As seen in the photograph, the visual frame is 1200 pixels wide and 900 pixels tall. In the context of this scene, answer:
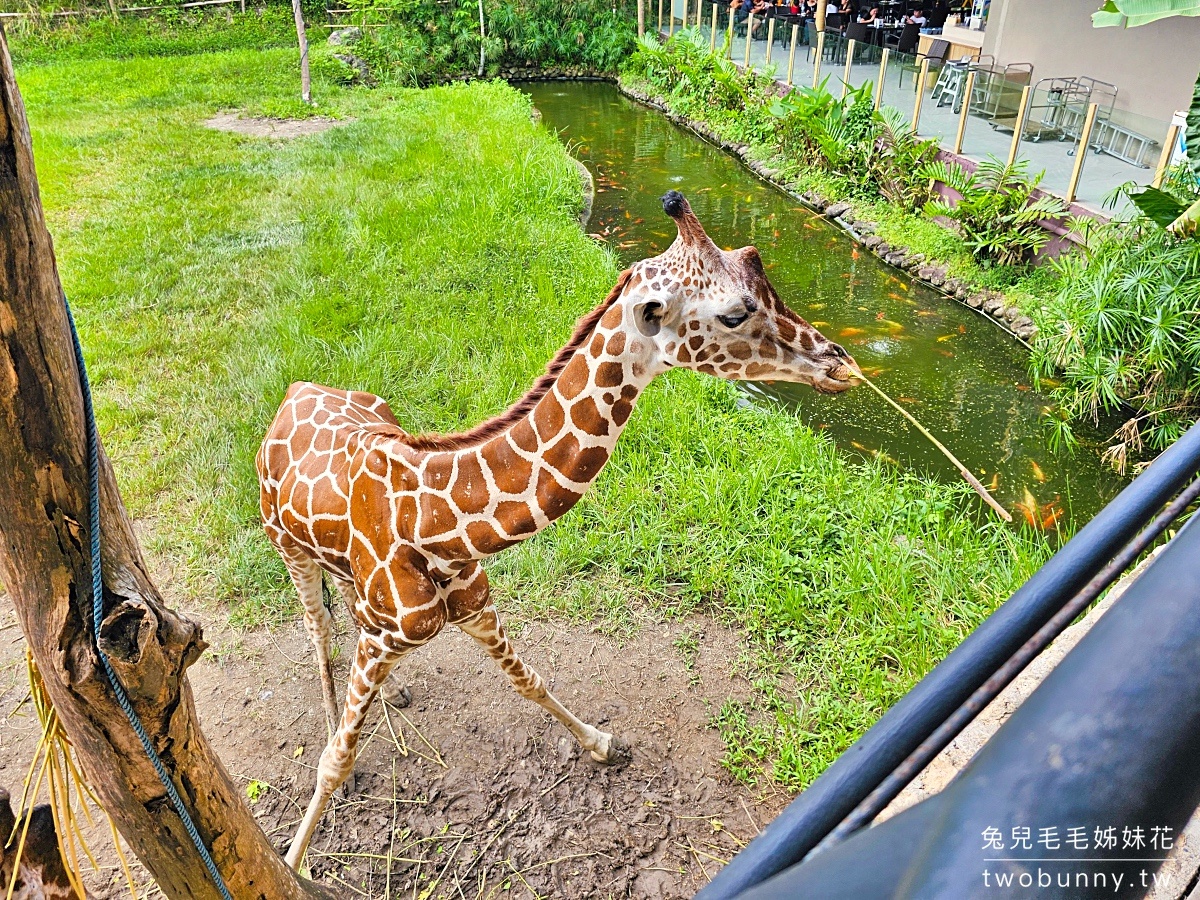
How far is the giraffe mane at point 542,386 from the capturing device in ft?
7.52

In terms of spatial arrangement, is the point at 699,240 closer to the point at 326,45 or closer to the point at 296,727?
the point at 296,727

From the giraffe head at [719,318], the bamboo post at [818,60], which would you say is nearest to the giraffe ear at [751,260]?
the giraffe head at [719,318]

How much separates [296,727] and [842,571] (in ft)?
8.77

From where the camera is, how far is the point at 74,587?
159 cm

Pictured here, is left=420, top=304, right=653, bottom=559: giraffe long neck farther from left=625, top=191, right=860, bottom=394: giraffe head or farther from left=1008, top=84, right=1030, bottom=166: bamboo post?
left=1008, top=84, right=1030, bottom=166: bamboo post

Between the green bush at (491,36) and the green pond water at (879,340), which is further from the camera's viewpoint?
the green bush at (491,36)

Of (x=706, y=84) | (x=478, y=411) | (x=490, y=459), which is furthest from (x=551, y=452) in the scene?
(x=706, y=84)

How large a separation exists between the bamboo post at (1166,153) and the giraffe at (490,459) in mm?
6541

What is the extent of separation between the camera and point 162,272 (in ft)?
22.4

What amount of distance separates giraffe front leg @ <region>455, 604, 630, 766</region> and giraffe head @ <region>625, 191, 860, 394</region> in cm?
116

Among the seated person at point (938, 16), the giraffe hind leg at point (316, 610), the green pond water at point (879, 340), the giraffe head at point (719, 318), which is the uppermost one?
the seated person at point (938, 16)

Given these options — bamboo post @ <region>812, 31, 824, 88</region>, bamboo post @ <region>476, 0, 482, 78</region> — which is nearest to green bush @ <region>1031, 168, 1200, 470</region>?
bamboo post @ <region>812, 31, 824, 88</region>

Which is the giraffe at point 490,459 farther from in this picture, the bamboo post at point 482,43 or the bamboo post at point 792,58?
the bamboo post at point 482,43

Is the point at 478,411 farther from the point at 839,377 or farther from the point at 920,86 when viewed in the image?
the point at 920,86
